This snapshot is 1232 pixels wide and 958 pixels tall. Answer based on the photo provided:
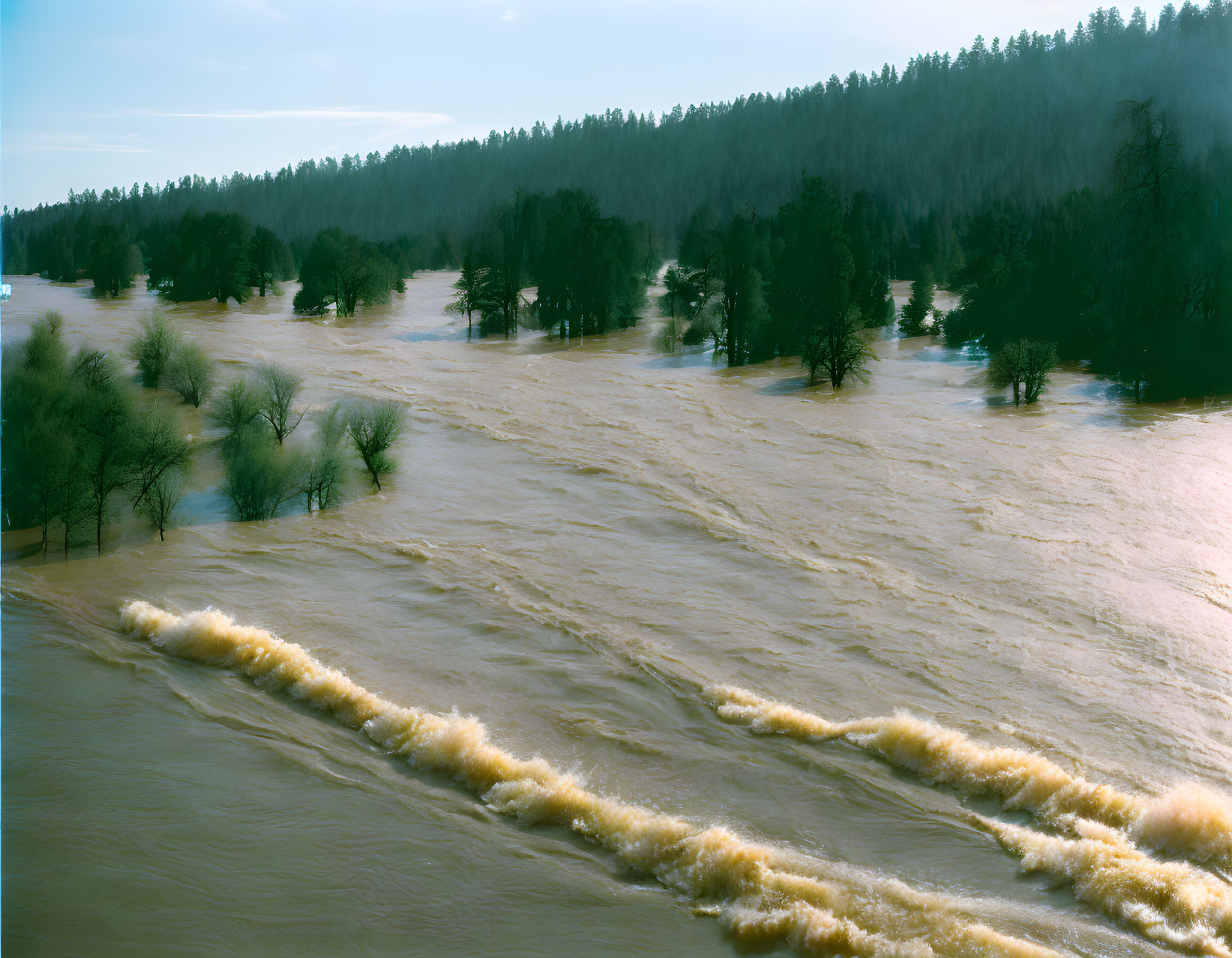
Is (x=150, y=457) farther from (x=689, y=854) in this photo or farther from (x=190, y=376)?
(x=689, y=854)

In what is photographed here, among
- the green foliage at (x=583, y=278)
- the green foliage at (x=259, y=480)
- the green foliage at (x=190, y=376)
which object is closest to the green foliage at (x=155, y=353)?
the green foliage at (x=190, y=376)

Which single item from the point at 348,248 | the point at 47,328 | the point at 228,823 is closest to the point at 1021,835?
the point at 228,823

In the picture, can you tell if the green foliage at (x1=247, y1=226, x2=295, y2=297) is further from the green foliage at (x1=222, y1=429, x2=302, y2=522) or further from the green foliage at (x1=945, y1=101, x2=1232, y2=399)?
the green foliage at (x1=222, y1=429, x2=302, y2=522)

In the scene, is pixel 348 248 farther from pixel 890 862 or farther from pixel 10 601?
pixel 890 862

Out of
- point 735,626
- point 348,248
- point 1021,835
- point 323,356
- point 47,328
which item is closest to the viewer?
point 1021,835

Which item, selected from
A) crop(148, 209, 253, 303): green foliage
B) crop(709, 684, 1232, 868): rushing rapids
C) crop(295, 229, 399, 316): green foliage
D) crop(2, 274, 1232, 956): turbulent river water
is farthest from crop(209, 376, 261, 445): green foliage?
crop(148, 209, 253, 303): green foliage

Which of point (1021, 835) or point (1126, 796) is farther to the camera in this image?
point (1126, 796)

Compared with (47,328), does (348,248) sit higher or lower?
higher

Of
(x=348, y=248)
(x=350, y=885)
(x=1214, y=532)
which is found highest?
(x=348, y=248)
